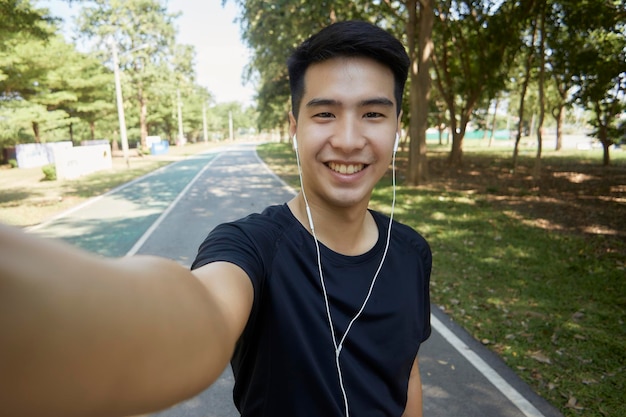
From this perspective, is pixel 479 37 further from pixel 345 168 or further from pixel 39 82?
pixel 39 82

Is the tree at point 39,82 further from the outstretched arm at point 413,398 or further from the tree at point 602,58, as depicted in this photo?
the outstretched arm at point 413,398

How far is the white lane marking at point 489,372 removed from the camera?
11.4 feet

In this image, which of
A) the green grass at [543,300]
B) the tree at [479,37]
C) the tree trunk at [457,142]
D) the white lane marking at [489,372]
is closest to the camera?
the white lane marking at [489,372]

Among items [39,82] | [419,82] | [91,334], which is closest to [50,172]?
[39,82]

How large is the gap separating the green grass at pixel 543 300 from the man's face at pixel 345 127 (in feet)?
10.4

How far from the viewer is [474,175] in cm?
1962

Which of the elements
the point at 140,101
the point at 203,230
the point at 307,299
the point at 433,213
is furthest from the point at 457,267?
the point at 140,101

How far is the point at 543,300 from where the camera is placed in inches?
221

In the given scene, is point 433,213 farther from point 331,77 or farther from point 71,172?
point 71,172

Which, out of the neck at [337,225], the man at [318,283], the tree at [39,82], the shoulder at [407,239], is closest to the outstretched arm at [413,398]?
the man at [318,283]

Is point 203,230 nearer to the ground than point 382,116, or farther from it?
nearer to the ground

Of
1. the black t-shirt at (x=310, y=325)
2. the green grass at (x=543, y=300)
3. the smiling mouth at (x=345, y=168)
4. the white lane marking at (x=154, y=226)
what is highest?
the smiling mouth at (x=345, y=168)

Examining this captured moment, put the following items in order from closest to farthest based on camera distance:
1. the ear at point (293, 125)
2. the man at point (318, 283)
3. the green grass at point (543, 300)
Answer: the man at point (318, 283)
the ear at point (293, 125)
the green grass at point (543, 300)

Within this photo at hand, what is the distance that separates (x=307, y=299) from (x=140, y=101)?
45.9 metres
